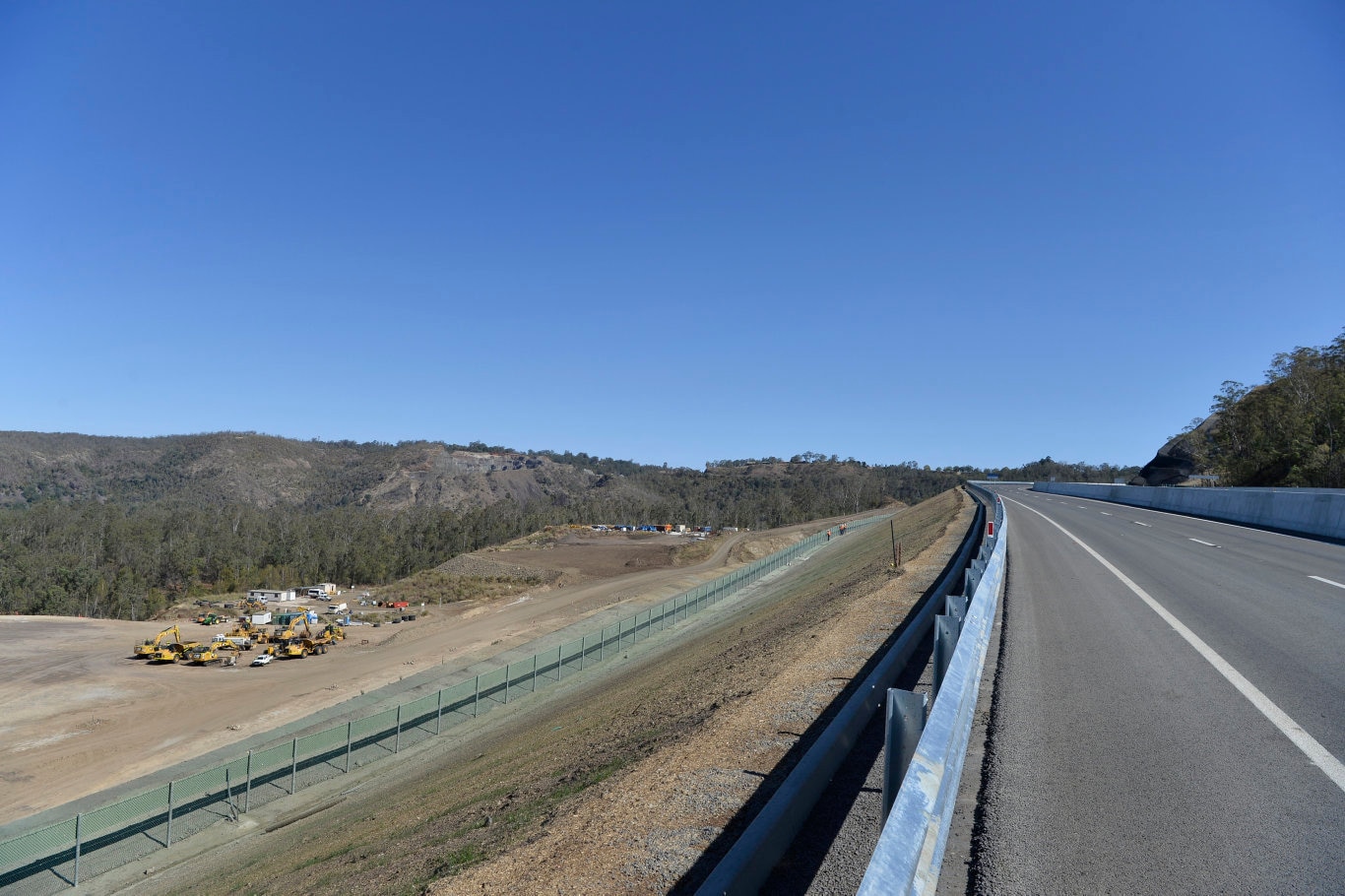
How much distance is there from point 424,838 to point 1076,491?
64.6 m

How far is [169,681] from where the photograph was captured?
128 feet

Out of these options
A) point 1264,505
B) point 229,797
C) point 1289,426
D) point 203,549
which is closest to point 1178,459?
point 1289,426

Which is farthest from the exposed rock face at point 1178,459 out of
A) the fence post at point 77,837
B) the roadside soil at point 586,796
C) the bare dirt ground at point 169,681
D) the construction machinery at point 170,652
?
the construction machinery at point 170,652

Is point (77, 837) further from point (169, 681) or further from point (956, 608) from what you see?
point (169, 681)

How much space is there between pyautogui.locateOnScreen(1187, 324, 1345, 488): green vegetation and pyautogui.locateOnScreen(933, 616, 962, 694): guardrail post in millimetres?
47108

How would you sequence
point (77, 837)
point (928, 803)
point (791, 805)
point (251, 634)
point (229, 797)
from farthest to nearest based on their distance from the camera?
point (251, 634) → point (229, 797) → point (77, 837) → point (791, 805) → point (928, 803)

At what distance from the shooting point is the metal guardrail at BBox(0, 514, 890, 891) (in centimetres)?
1598

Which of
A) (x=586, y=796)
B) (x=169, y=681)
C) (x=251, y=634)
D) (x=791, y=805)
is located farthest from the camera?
(x=251, y=634)

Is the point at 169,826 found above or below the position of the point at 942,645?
below

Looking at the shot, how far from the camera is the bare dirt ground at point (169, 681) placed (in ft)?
92.9

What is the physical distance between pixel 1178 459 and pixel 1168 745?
8332cm

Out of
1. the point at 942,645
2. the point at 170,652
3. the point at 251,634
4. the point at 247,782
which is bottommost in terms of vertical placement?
the point at 251,634

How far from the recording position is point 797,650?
11383mm

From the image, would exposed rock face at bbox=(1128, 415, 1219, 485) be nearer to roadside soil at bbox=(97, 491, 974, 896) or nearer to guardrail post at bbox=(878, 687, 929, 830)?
roadside soil at bbox=(97, 491, 974, 896)
